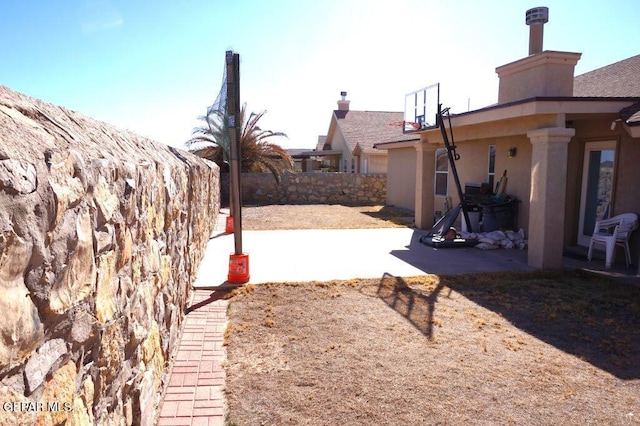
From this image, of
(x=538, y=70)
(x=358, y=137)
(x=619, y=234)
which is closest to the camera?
(x=619, y=234)

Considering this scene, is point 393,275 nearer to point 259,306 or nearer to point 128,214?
point 259,306

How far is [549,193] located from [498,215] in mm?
3081

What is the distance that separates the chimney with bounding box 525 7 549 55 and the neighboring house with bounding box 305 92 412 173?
13.2 meters

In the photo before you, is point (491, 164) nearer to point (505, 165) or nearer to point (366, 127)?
point (505, 165)

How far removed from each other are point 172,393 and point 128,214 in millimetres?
1899

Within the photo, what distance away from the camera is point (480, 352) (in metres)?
4.55

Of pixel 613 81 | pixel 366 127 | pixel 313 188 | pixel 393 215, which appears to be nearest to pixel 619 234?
pixel 613 81

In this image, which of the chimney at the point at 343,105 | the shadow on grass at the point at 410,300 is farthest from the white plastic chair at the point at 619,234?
the chimney at the point at 343,105

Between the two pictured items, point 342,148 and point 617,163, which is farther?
point 342,148

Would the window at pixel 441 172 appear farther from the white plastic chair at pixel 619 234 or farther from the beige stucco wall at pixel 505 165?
the white plastic chair at pixel 619 234

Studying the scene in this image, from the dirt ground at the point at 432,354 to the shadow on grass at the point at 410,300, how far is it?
26mm

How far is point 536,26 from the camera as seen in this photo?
9914mm

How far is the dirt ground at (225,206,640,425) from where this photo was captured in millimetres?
3529

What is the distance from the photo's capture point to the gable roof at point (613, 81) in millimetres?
8898
